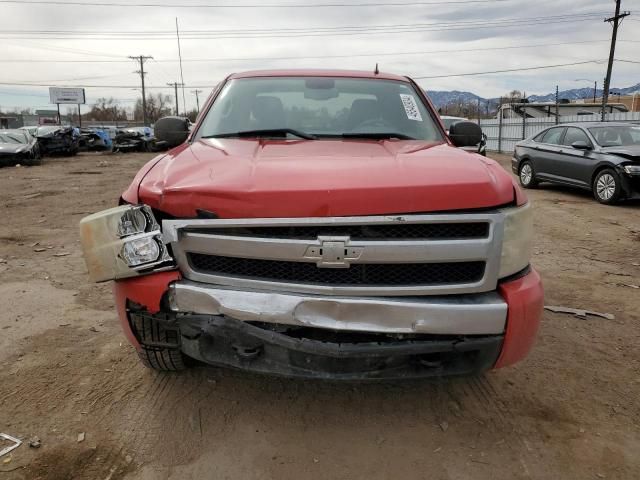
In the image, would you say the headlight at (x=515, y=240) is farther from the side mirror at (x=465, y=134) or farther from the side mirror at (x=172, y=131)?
the side mirror at (x=172, y=131)

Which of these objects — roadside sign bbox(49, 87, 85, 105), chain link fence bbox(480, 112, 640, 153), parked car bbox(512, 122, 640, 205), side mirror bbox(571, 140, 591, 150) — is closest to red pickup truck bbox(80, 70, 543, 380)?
parked car bbox(512, 122, 640, 205)

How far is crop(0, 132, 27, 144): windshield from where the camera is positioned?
19266mm

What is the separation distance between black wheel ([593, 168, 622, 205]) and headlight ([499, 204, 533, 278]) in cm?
A: 823

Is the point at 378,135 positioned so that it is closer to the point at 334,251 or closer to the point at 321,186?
the point at 321,186

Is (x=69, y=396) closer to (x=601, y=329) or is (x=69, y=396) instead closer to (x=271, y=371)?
(x=271, y=371)

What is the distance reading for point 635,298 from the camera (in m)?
4.64

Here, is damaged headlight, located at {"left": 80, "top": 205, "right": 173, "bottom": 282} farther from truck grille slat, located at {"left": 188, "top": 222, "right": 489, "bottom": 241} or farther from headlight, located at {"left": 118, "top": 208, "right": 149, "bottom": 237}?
truck grille slat, located at {"left": 188, "top": 222, "right": 489, "bottom": 241}

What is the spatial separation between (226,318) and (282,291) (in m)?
0.26

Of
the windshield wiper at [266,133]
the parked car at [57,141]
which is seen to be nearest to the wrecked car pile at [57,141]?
the parked car at [57,141]

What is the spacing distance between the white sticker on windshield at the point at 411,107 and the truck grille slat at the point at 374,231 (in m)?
1.53

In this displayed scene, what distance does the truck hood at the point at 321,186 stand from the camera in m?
2.10

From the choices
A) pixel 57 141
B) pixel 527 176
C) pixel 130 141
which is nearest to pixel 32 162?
pixel 57 141

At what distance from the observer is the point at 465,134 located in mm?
3684

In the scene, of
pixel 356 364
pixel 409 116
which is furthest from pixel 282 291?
pixel 409 116
